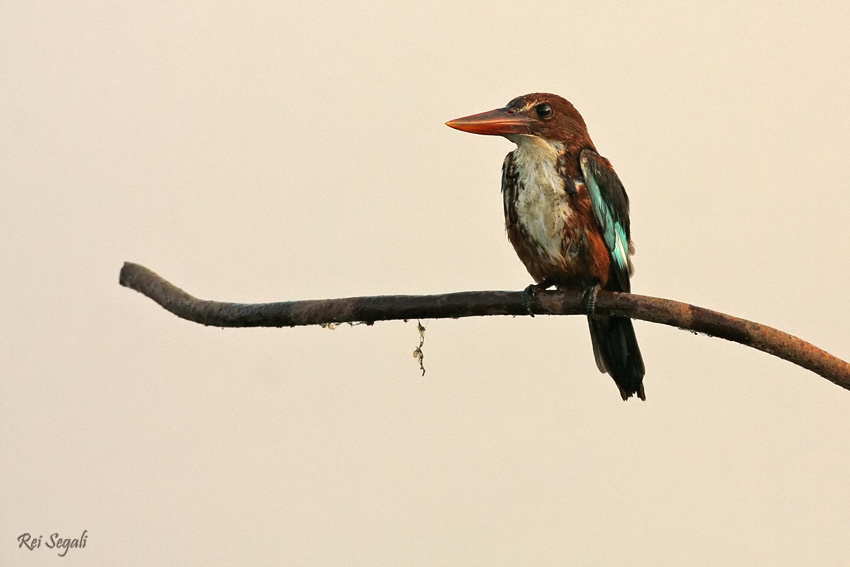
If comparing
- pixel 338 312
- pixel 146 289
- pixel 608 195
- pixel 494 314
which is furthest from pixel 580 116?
pixel 146 289

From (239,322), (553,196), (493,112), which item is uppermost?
(493,112)

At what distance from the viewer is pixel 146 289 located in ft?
7.65

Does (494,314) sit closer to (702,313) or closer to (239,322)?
(702,313)

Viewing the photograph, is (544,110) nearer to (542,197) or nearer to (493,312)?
(542,197)

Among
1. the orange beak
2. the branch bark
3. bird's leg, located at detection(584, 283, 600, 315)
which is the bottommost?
the branch bark

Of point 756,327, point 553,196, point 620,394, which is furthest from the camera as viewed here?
point 620,394

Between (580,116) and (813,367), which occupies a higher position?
(580,116)

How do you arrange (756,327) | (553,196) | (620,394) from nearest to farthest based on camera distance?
(756,327) < (553,196) < (620,394)

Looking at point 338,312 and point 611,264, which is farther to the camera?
point 611,264

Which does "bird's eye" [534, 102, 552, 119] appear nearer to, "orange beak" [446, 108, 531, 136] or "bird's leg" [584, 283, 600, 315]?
"orange beak" [446, 108, 531, 136]

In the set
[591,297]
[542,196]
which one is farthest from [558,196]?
[591,297]

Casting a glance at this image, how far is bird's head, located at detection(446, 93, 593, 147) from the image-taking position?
2.22 m

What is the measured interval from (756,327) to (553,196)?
63 centimetres

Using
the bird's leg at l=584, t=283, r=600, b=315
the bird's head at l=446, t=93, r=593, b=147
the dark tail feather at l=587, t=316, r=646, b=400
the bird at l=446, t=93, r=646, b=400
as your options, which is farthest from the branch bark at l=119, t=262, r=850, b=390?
the bird's head at l=446, t=93, r=593, b=147
